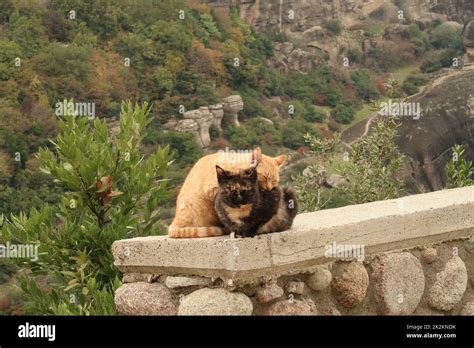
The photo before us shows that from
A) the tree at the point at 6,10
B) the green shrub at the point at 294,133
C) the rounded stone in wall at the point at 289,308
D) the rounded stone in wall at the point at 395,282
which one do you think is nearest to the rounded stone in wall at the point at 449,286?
the rounded stone in wall at the point at 395,282

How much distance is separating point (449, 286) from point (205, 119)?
4077cm

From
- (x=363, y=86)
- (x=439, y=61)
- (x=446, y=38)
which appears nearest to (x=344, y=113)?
(x=363, y=86)

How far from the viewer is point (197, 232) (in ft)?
12.8

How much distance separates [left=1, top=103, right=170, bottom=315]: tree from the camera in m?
5.10

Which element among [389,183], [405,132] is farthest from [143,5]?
[389,183]

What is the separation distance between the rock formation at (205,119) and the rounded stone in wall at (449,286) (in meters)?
38.0

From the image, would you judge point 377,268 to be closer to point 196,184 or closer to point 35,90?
point 196,184

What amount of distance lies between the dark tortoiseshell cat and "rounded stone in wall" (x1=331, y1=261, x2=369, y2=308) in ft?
1.27

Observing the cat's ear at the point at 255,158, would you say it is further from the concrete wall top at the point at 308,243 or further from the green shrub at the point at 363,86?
the green shrub at the point at 363,86

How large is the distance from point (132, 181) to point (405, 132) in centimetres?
2787

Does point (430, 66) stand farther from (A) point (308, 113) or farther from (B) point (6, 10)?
(B) point (6, 10)

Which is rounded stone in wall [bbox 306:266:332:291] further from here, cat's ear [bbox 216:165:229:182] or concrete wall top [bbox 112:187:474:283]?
cat's ear [bbox 216:165:229:182]

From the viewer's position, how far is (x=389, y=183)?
7.71 metres

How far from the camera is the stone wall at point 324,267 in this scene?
371cm
